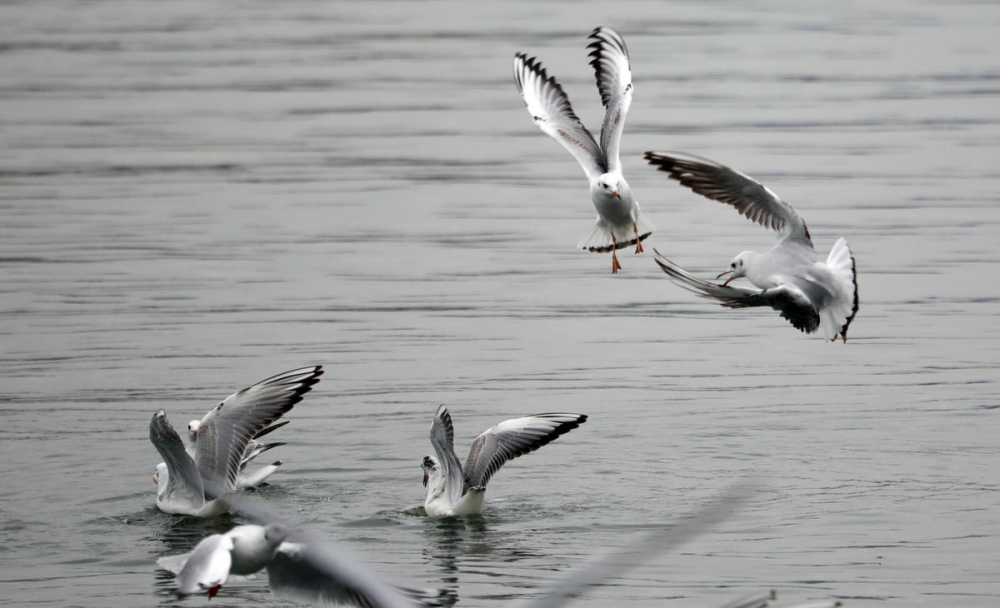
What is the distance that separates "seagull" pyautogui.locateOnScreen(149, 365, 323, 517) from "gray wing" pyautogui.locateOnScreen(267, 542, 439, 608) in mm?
2836

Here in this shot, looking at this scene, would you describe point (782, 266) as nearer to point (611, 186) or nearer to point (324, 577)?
point (611, 186)

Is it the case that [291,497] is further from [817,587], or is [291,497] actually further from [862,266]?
[862,266]

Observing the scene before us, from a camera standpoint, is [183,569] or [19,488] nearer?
[183,569]

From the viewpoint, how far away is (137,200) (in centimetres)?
1972

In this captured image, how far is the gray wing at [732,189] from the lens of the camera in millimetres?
11375

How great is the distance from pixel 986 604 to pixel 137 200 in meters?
12.6

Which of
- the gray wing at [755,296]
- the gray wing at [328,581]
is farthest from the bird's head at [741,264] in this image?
the gray wing at [328,581]

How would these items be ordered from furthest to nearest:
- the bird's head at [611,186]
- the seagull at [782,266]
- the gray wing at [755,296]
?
the bird's head at [611,186] → the seagull at [782,266] → the gray wing at [755,296]

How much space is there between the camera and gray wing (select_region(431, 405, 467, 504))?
1080cm

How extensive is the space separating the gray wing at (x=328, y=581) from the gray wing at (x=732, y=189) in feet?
13.2

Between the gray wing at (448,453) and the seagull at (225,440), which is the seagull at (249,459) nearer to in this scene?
the seagull at (225,440)

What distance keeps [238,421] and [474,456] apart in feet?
4.79

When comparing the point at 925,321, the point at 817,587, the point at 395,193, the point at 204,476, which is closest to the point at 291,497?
the point at 204,476

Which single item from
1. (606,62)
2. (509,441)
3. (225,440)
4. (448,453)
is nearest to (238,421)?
(225,440)
